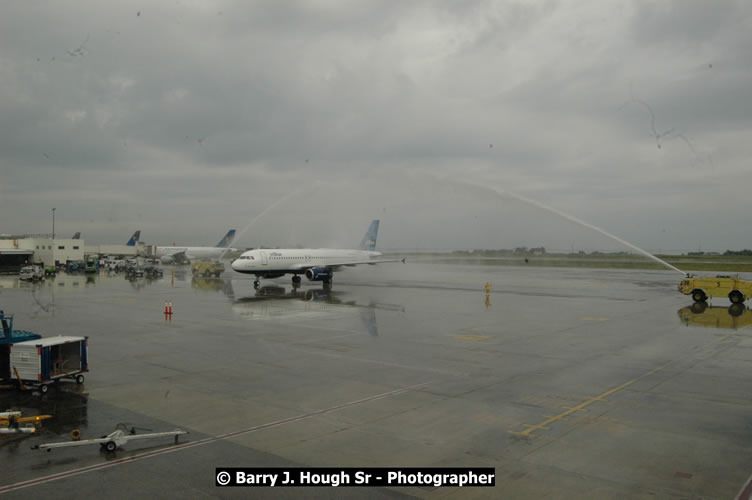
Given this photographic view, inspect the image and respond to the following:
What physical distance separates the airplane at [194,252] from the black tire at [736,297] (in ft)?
316

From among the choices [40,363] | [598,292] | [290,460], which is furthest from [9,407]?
[598,292]

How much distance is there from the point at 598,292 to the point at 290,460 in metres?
48.7

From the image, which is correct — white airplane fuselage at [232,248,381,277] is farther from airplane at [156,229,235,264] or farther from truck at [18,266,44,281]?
airplane at [156,229,235,264]

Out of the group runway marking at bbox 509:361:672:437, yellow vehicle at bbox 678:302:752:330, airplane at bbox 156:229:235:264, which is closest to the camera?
runway marking at bbox 509:361:672:437

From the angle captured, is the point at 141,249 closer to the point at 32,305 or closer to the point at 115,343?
the point at 32,305

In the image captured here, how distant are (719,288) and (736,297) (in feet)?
4.36

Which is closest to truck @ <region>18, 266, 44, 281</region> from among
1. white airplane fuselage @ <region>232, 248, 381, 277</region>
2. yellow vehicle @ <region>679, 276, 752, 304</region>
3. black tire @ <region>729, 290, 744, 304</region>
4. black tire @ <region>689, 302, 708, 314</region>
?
white airplane fuselage @ <region>232, 248, 381, 277</region>

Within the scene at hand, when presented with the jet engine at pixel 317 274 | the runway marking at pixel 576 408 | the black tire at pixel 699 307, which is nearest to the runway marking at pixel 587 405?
the runway marking at pixel 576 408

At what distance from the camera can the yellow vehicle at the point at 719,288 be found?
4059 cm

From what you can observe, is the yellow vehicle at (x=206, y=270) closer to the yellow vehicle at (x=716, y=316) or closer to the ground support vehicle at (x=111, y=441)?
the yellow vehicle at (x=716, y=316)

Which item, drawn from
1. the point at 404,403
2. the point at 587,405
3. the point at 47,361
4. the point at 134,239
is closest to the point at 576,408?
the point at 587,405

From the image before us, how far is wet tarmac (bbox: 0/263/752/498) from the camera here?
10.2m

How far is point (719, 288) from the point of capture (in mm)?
41844

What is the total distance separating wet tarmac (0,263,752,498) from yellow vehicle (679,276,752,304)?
34.9 feet
